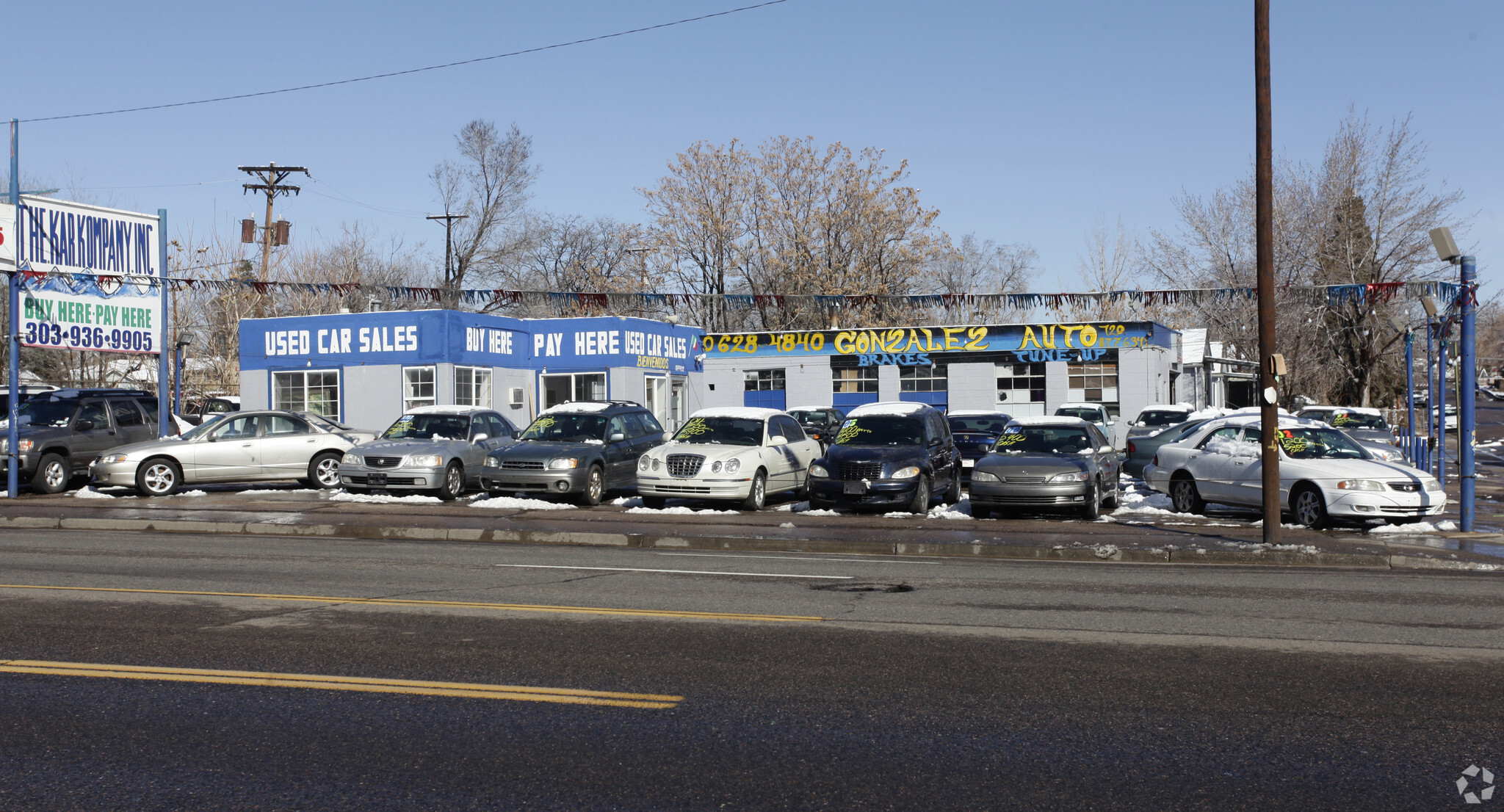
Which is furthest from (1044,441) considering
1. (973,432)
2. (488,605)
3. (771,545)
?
(488,605)

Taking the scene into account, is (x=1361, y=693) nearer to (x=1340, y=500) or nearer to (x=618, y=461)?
(x=1340, y=500)

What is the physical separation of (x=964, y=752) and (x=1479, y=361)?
547 feet

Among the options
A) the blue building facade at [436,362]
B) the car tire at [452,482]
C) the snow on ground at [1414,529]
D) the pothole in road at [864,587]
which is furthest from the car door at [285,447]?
the snow on ground at [1414,529]

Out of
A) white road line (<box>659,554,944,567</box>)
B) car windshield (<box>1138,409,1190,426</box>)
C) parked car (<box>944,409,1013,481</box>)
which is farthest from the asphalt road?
car windshield (<box>1138,409,1190,426</box>)

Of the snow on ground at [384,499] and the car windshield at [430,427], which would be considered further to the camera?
the car windshield at [430,427]

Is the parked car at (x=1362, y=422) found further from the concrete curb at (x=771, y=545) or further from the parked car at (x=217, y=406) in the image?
the parked car at (x=217, y=406)

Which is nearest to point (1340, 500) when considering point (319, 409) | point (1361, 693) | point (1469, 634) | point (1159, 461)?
point (1159, 461)

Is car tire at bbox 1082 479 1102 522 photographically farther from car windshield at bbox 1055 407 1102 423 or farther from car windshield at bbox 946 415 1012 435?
car windshield at bbox 1055 407 1102 423

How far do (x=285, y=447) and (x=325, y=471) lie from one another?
841 millimetres

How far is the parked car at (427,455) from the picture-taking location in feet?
67.2

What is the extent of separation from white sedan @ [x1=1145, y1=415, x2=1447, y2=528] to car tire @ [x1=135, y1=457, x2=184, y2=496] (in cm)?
1676

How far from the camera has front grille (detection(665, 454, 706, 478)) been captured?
734 inches

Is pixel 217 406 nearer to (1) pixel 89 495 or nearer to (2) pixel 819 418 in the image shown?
(1) pixel 89 495

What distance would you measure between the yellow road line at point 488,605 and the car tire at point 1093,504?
932 centimetres
